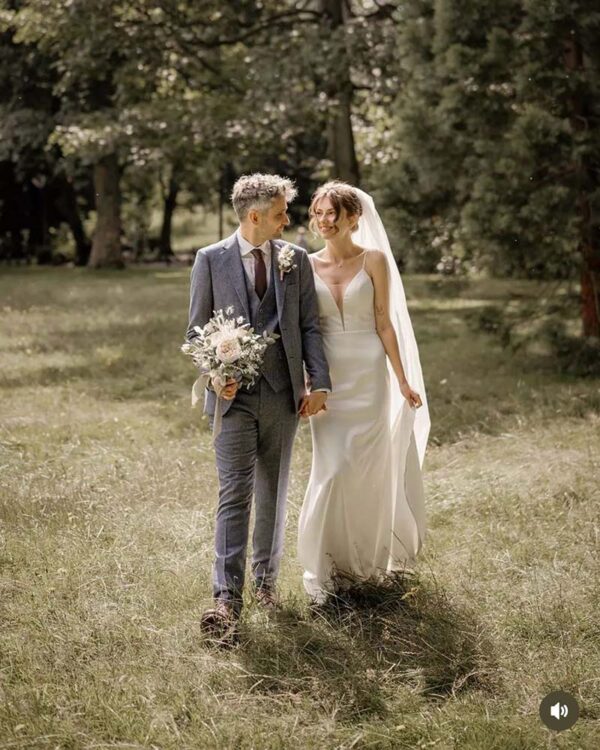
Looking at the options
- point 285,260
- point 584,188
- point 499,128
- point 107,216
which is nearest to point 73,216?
point 107,216

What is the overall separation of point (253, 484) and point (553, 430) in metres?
4.42

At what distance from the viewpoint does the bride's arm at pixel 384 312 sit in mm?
5113

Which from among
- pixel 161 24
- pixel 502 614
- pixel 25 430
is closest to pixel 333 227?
pixel 502 614

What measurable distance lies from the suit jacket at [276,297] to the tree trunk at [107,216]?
84.6ft

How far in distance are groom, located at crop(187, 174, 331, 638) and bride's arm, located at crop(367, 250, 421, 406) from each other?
386mm

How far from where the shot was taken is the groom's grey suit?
4.74 m

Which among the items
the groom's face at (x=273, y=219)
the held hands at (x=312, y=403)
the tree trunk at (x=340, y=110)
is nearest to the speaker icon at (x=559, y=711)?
the held hands at (x=312, y=403)

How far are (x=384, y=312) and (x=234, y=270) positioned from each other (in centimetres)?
84

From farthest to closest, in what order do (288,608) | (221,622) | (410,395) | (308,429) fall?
(308,429) < (410,395) < (288,608) < (221,622)

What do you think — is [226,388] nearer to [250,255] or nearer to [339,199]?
[250,255]

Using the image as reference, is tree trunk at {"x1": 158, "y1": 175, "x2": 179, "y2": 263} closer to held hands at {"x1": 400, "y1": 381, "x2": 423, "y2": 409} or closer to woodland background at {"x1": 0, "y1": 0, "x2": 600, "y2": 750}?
woodland background at {"x1": 0, "y1": 0, "x2": 600, "y2": 750}

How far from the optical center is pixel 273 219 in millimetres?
4715

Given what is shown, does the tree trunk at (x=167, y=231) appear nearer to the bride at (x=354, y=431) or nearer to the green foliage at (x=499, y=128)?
the green foliage at (x=499, y=128)

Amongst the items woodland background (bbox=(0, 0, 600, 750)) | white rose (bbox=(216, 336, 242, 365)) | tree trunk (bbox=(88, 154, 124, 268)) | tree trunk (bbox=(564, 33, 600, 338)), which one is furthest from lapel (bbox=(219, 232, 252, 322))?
tree trunk (bbox=(88, 154, 124, 268))
